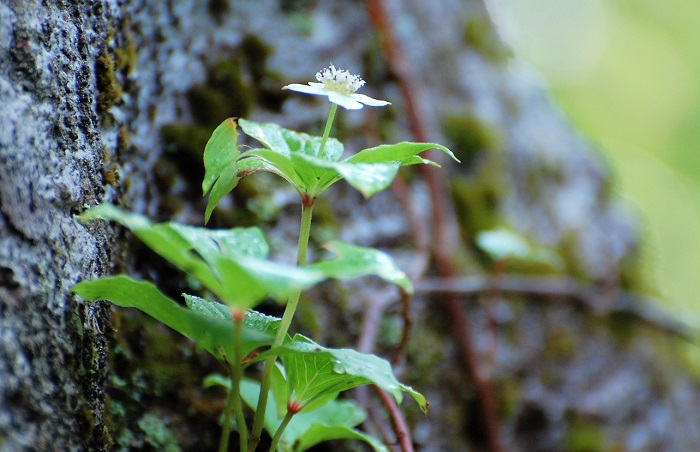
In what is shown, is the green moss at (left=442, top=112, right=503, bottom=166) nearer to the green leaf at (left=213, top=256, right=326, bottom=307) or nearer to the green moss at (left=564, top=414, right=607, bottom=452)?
the green moss at (left=564, top=414, right=607, bottom=452)

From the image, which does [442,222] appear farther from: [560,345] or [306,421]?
[306,421]

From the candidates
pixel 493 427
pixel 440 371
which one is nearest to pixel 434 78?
pixel 440 371

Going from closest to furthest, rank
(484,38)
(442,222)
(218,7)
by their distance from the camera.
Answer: (218,7)
(442,222)
(484,38)

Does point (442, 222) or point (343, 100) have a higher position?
point (442, 222)

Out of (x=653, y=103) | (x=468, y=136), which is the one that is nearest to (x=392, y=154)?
(x=468, y=136)

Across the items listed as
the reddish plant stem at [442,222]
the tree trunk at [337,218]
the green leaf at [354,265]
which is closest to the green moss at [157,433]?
the tree trunk at [337,218]

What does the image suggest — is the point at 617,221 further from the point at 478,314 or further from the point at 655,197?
the point at 655,197

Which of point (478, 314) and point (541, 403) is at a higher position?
point (478, 314)
